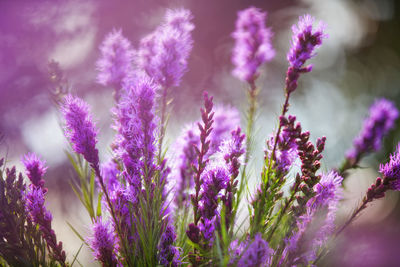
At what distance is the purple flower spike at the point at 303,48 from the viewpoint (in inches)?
18.8

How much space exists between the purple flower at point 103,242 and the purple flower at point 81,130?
0.11 metres

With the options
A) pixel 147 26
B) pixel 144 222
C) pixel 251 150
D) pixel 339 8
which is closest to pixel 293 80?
pixel 251 150

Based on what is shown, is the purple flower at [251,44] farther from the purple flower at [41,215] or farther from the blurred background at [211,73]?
the purple flower at [41,215]

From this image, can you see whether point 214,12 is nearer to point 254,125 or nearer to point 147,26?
point 147,26

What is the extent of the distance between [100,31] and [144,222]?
2.01 metres

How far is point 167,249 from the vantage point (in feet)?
1.67

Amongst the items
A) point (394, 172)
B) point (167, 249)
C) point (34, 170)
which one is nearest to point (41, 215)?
point (34, 170)

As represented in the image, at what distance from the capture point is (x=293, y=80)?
48 cm

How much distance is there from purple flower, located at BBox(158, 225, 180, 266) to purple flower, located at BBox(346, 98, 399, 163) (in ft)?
1.23

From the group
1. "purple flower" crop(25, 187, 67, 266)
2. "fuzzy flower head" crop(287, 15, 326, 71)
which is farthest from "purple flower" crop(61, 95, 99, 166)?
"fuzzy flower head" crop(287, 15, 326, 71)

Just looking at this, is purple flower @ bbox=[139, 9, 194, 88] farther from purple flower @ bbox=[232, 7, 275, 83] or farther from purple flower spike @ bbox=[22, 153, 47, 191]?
purple flower spike @ bbox=[22, 153, 47, 191]

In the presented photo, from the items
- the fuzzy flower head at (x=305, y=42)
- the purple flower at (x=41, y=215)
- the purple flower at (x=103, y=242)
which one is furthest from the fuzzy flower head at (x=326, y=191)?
the purple flower at (x=41, y=215)

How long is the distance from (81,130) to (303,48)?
0.37 metres

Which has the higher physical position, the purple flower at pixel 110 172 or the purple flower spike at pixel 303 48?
the purple flower spike at pixel 303 48
